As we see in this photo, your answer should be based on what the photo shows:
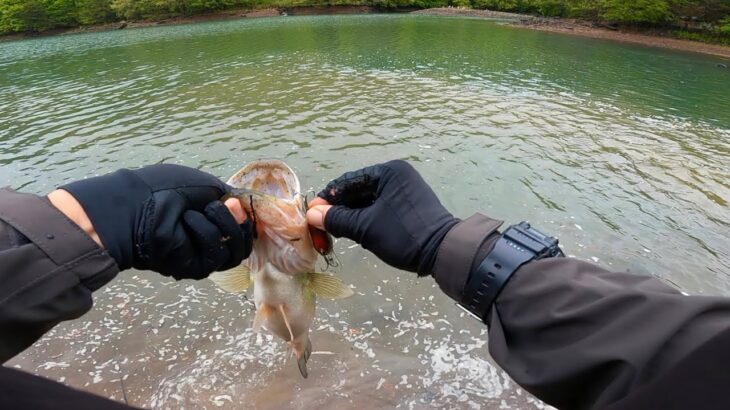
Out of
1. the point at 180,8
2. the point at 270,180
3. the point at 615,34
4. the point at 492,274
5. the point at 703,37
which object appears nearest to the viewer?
the point at 492,274

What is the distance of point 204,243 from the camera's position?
252 centimetres

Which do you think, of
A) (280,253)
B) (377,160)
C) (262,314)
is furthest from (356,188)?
(377,160)

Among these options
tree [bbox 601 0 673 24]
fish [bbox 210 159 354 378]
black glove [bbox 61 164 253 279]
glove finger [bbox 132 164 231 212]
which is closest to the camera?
black glove [bbox 61 164 253 279]

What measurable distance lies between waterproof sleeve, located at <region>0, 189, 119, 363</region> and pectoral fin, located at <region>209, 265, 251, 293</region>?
1.90 m

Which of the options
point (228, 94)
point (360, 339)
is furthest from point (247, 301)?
point (228, 94)

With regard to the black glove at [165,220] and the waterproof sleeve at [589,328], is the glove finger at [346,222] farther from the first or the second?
the waterproof sleeve at [589,328]

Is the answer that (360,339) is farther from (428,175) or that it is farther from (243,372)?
(428,175)

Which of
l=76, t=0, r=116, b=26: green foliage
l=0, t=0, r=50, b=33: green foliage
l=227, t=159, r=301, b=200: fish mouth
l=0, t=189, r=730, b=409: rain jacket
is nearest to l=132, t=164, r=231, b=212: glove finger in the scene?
l=227, t=159, r=301, b=200: fish mouth

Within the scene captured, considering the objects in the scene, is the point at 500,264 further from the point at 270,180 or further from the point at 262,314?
the point at 262,314

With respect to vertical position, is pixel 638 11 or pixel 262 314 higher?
pixel 638 11

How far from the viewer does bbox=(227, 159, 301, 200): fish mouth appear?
10.3ft

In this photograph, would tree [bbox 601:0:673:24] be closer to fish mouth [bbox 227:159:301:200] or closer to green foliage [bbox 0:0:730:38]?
green foliage [bbox 0:0:730:38]

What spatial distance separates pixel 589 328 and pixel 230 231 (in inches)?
79.1

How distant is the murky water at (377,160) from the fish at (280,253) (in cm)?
146
